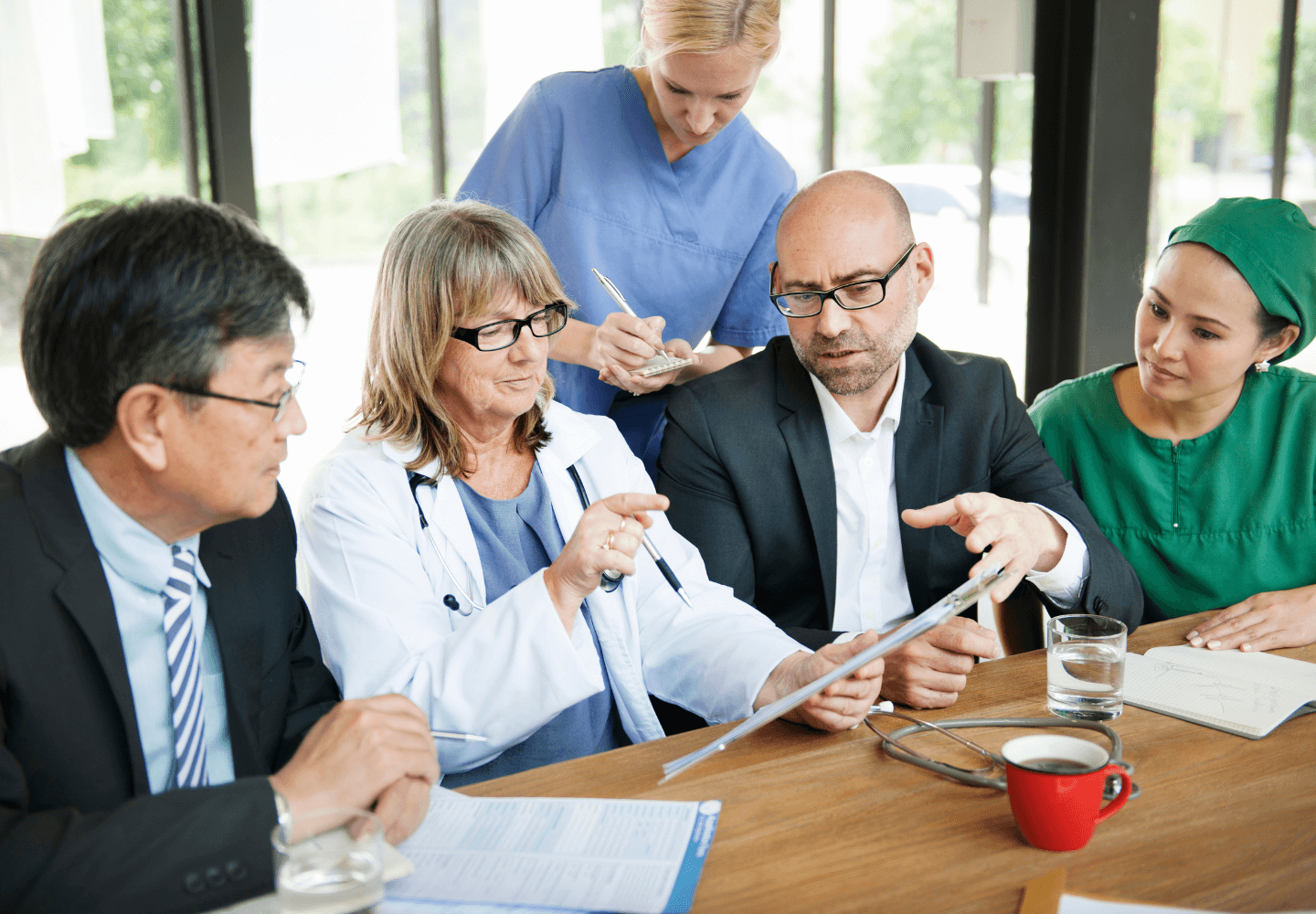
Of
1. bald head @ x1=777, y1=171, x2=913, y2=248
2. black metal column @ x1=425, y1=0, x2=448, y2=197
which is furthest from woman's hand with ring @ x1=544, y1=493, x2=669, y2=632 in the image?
black metal column @ x1=425, y1=0, x2=448, y2=197

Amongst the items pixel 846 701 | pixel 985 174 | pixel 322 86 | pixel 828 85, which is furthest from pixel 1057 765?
pixel 985 174

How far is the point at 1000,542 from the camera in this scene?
1766 millimetres

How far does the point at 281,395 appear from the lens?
4.36 feet

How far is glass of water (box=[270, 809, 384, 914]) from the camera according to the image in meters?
0.96

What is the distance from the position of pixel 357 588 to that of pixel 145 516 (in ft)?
1.31

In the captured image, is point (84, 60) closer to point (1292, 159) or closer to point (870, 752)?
point (870, 752)

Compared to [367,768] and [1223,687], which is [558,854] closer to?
[367,768]

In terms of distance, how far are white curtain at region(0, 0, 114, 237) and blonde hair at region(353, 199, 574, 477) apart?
2864 mm

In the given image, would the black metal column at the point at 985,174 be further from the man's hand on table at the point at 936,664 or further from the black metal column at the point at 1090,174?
the man's hand on table at the point at 936,664

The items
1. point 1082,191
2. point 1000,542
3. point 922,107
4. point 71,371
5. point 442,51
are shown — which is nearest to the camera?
point 71,371

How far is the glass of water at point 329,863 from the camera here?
964mm

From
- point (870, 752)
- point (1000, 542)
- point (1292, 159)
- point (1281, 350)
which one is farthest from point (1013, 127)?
point (870, 752)

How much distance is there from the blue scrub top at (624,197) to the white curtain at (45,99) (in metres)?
2.34

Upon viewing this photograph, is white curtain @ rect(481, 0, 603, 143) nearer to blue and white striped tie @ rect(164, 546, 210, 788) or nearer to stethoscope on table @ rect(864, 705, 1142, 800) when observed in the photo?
blue and white striped tie @ rect(164, 546, 210, 788)
